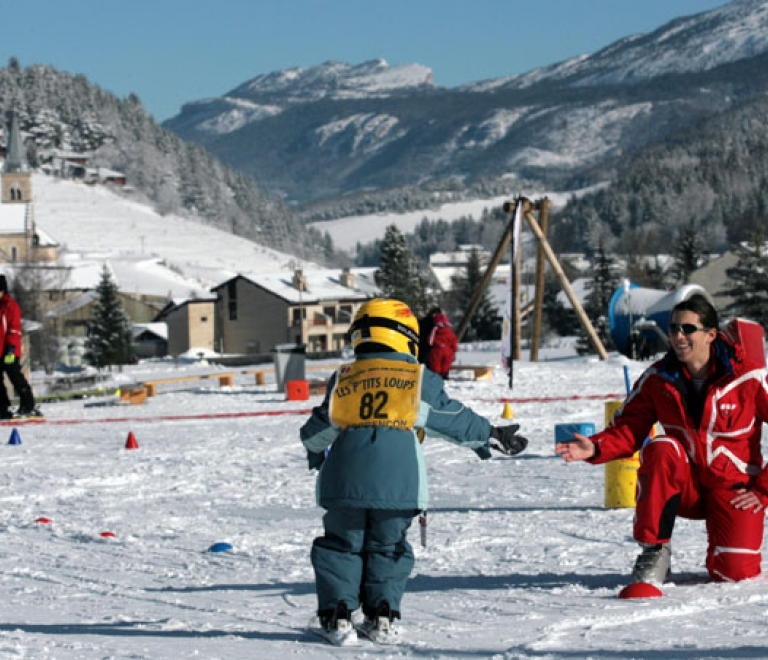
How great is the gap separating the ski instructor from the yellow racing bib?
3.05 ft

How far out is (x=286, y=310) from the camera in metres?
81.6

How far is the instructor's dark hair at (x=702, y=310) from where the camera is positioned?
5684 mm

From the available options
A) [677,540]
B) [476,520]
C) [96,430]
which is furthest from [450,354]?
[677,540]

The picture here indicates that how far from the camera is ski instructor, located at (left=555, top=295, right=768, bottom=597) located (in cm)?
563

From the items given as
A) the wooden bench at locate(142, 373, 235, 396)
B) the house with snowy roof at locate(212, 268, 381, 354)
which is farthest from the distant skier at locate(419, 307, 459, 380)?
the house with snowy roof at locate(212, 268, 381, 354)

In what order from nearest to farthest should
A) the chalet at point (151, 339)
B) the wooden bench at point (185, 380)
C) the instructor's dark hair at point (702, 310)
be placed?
the instructor's dark hair at point (702, 310) < the wooden bench at point (185, 380) < the chalet at point (151, 339)

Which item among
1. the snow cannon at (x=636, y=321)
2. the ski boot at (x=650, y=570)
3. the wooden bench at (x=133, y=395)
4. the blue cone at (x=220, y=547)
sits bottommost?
the blue cone at (x=220, y=547)

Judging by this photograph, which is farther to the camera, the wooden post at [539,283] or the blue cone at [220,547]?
the wooden post at [539,283]

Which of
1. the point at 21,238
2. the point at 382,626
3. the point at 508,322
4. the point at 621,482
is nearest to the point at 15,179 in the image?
the point at 21,238

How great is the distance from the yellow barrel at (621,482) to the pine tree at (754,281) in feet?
144

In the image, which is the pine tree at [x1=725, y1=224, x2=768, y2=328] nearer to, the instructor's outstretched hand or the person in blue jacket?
the instructor's outstretched hand

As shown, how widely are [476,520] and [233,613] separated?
120 inches

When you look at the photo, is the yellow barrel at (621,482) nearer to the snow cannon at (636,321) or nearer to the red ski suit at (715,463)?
the red ski suit at (715,463)

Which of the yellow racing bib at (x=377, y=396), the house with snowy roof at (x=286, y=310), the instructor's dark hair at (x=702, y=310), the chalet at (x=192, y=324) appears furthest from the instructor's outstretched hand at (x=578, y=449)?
the chalet at (x=192, y=324)
